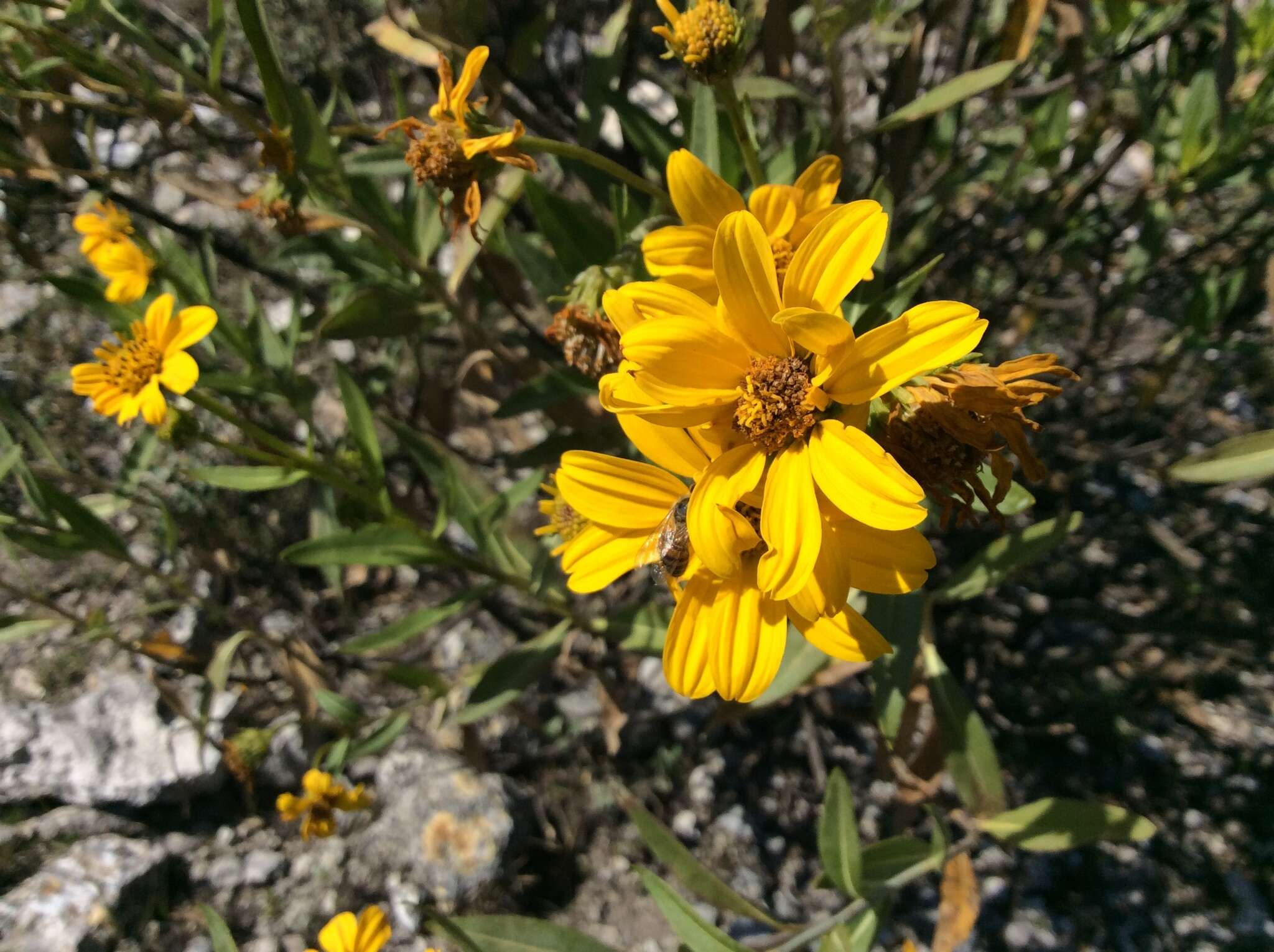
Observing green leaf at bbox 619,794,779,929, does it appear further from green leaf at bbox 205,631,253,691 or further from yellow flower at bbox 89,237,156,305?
yellow flower at bbox 89,237,156,305

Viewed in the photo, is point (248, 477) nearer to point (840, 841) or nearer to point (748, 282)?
point (748, 282)

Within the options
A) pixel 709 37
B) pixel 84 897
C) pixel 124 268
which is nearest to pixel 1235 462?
pixel 709 37

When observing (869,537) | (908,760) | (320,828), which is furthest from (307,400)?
(908,760)

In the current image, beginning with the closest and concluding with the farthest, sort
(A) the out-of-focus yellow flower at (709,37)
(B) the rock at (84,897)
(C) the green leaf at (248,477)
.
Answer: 1. (A) the out-of-focus yellow flower at (709,37)
2. (C) the green leaf at (248,477)
3. (B) the rock at (84,897)

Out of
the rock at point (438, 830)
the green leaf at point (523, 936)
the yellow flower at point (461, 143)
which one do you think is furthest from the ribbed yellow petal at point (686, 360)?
the rock at point (438, 830)

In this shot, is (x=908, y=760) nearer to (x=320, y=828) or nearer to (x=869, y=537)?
(x=869, y=537)

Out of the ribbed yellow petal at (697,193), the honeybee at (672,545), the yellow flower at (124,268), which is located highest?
the yellow flower at (124,268)

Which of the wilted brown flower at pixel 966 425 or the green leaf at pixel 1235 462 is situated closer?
the wilted brown flower at pixel 966 425

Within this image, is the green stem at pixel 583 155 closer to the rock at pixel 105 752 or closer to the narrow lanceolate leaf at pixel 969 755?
the narrow lanceolate leaf at pixel 969 755
